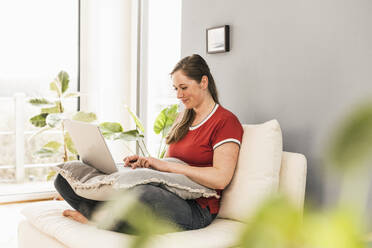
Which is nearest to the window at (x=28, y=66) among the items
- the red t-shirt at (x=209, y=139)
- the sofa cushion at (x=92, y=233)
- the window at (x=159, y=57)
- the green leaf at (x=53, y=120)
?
the green leaf at (x=53, y=120)

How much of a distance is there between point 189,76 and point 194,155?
0.42 meters

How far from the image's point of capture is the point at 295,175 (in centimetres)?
184

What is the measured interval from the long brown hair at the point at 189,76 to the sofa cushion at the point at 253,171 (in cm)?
34

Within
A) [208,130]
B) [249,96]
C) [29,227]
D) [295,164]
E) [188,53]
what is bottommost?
[29,227]

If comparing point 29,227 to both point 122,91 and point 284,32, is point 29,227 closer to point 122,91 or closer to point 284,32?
point 284,32

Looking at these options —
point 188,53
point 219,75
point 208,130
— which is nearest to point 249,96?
point 219,75

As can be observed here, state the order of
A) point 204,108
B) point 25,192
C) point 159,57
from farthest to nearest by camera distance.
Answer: point 159,57 < point 25,192 < point 204,108

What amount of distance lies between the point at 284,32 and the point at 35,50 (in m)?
2.81

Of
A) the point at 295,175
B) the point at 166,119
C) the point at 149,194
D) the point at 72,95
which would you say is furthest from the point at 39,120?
the point at 295,175

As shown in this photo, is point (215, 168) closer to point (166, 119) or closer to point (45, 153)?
point (166, 119)

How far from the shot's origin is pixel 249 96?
7.95ft

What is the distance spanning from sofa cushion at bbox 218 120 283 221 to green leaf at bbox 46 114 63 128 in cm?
219

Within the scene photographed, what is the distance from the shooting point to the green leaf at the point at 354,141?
0.15 m

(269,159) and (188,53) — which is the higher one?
(188,53)
